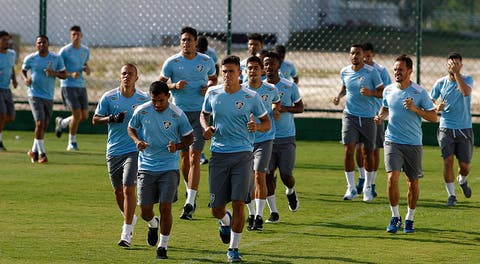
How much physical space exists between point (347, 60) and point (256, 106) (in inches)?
805

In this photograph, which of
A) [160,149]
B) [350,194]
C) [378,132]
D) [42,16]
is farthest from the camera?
[42,16]

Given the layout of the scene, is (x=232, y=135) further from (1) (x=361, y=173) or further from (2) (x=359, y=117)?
(1) (x=361, y=173)

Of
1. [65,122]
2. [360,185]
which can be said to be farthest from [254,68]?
[65,122]

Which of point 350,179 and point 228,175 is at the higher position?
point 228,175

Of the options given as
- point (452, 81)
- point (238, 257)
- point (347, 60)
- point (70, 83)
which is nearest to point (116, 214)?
point (238, 257)

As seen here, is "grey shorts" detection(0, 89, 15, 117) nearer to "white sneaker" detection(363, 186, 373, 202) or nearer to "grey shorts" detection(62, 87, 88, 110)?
"grey shorts" detection(62, 87, 88, 110)

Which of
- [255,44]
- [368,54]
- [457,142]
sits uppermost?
[255,44]

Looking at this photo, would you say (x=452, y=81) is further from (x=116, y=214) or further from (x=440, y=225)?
(x=116, y=214)

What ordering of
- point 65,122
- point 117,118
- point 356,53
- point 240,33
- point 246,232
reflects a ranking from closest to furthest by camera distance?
point 117,118 < point 246,232 < point 356,53 < point 65,122 < point 240,33

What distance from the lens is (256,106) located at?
14297 millimetres

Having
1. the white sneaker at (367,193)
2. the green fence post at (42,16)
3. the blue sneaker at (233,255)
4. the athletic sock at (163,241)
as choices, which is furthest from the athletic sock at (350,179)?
the green fence post at (42,16)

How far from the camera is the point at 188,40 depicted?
58.8 ft

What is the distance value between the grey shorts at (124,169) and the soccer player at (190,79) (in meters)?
2.40

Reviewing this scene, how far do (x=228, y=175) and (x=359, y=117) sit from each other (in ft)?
17.9
